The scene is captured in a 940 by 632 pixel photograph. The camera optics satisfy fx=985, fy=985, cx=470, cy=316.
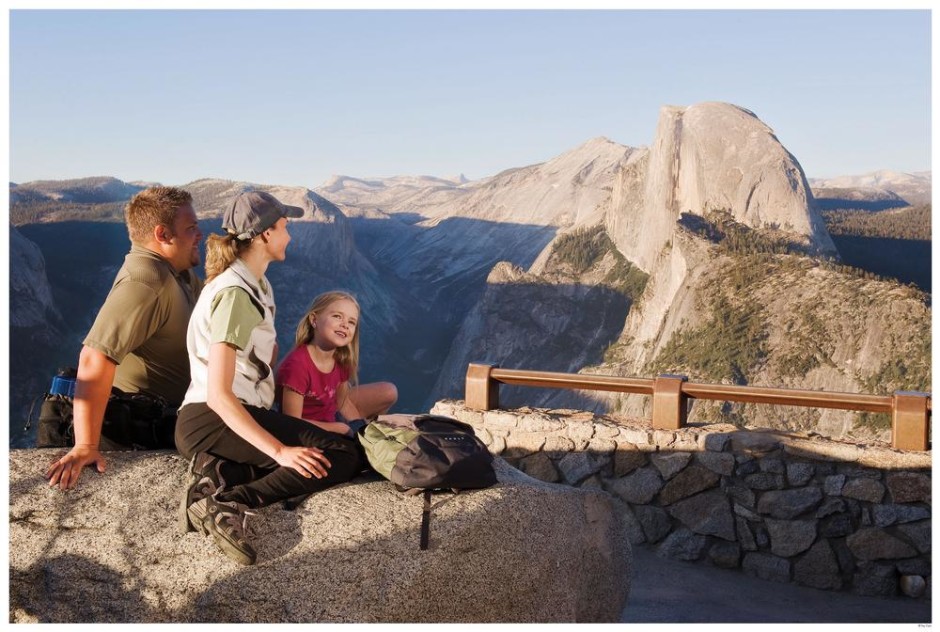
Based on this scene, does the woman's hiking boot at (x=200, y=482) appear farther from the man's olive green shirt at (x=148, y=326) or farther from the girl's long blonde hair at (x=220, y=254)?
the girl's long blonde hair at (x=220, y=254)

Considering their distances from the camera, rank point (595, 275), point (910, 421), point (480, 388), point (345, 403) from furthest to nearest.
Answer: point (595, 275) → point (480, 388) → point (910, 421) → point (345, 403)

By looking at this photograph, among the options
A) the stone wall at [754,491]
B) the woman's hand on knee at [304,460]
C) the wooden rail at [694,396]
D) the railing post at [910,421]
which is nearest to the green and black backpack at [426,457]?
the woman's hand on knee at [304,460]

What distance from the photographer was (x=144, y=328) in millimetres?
3547

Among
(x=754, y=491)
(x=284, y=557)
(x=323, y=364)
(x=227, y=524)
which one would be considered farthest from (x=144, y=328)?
(x=754, y=491)

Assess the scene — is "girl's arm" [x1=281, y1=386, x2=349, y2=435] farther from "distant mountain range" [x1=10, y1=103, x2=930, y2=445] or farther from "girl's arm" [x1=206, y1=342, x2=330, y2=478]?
"distant mountain range" [x1=10, y1=103, x2=930, y2=445]

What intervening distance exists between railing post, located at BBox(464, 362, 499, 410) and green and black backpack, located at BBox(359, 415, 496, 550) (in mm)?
2472

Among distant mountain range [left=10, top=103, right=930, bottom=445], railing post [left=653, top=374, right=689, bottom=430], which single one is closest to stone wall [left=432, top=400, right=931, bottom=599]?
railing post [left=653, top=374, right=689, bottom=430]

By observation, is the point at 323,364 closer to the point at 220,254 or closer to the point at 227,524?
the point at 220,254

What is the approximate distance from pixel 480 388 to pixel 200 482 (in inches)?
119

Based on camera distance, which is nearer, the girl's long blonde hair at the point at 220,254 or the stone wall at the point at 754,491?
the girl's long blonde hair at the point at 220,254

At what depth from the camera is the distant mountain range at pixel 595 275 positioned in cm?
5022

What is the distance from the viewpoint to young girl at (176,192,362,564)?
10.6ft

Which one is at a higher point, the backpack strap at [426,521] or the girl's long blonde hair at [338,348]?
the girl's long blonde hair at [338,348]

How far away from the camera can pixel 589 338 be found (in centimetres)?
7838
